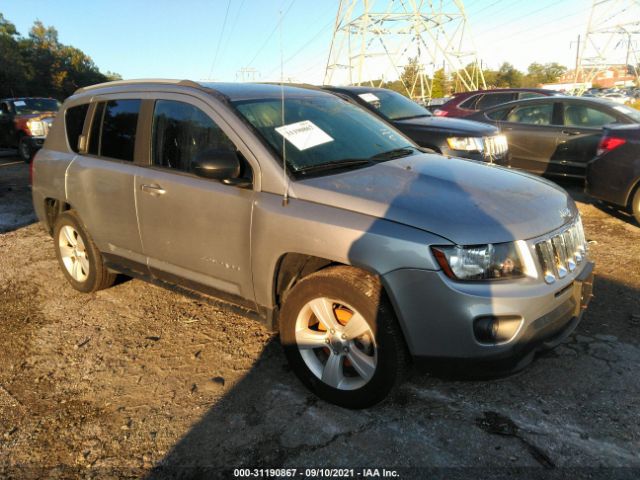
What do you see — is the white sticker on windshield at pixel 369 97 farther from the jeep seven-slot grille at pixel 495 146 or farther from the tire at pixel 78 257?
the tire at pixel 78 257

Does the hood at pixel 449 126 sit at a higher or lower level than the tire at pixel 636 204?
higher

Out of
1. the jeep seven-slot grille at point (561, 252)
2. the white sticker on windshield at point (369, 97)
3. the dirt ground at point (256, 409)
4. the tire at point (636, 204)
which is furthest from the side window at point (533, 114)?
the jeep seven-slot grille at point (561, 252)

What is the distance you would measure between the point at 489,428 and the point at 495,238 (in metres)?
1.00

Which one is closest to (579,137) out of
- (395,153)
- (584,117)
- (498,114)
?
(584,117)

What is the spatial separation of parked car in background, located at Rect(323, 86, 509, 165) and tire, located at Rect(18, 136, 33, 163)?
9.30m

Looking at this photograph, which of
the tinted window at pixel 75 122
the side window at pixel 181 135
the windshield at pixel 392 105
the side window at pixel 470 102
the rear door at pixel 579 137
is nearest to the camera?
the side window at pixel 181 135

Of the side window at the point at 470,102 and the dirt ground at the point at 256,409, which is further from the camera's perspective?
the side window at the point at 470,102

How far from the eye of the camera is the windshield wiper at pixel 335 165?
9.26 ft

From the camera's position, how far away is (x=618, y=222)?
19.5ft

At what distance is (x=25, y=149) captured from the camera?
12.6 metres

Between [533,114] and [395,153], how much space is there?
5657mm

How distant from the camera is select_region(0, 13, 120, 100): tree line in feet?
111

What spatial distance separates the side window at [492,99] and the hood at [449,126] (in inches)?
118

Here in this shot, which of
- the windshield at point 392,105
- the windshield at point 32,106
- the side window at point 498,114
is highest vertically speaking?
the windshield at point 32,106
